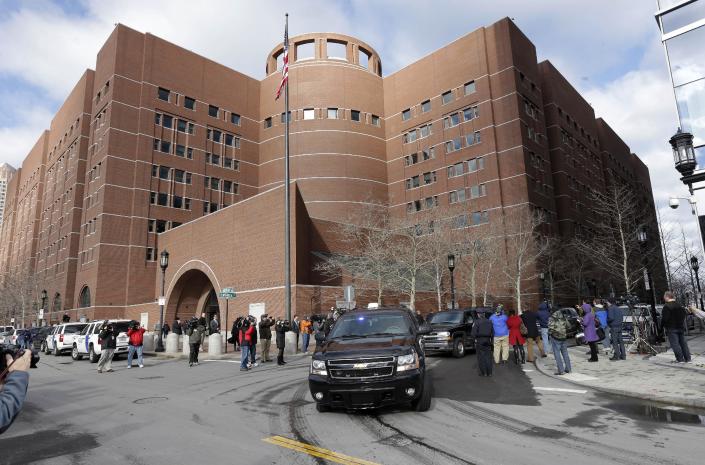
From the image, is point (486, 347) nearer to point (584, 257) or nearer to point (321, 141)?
point (584, 257)

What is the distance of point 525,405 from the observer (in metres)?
8.42

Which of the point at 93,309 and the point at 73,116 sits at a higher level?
the point at 73,116

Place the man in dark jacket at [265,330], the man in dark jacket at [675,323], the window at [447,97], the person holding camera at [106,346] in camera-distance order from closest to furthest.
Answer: the man in dark jacket at [675,323] → the person holding camera at [106,346] → the man in dark jacket at [265,330] → the window at [447,97]

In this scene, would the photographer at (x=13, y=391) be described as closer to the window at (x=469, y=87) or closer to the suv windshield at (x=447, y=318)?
the suv windshield at (x=447, y=318)

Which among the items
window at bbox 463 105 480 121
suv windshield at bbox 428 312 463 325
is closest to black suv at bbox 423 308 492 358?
suv windshield at bbox 428 312 463 325

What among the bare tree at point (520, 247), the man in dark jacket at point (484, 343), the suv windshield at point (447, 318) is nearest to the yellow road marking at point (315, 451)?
the man in dark jacket at point (484, 343)

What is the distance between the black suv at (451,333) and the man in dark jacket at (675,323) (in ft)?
21.7

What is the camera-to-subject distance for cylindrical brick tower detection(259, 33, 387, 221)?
179ft

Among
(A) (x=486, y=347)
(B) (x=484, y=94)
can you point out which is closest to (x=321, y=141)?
(B) (x=484, y=94)

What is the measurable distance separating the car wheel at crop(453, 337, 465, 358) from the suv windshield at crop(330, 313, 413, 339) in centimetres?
852

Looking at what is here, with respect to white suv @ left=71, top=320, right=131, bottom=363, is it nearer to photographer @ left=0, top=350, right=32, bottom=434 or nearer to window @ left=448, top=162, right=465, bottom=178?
photographer @ left=0, top=350, right=32, bottom=434

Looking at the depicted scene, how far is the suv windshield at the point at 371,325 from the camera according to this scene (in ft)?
28.0

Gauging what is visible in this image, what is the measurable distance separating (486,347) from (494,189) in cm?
3844

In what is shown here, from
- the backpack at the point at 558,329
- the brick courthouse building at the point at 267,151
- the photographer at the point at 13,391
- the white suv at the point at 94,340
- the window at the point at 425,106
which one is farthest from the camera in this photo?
the window at the point at 425,106
